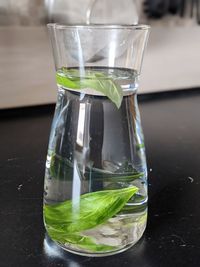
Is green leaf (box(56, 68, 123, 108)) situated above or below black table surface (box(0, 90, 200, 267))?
above

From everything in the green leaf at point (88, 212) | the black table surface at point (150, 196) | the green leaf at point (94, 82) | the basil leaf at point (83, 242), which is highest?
the green leaf at point (94, 82)

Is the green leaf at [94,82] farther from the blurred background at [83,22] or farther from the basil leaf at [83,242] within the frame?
the blurred background at [83,22]

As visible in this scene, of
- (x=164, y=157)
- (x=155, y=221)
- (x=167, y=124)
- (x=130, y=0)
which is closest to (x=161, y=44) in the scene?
(x=130, y=0)

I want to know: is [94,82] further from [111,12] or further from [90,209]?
[111,12]

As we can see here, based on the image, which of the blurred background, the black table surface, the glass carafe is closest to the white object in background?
the blurred background

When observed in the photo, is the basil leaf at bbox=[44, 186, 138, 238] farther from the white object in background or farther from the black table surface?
the white object in background

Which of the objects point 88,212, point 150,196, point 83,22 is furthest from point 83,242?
point 83,22

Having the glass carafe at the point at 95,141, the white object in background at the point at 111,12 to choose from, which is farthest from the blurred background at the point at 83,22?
the glass carafe at the point at 95,141
